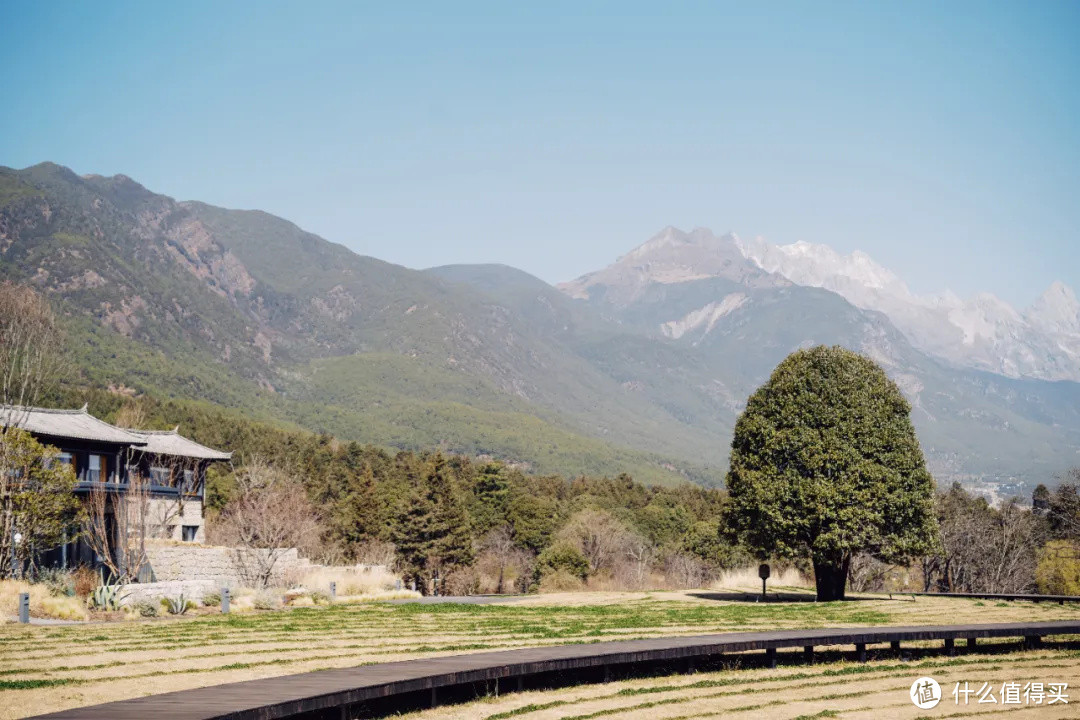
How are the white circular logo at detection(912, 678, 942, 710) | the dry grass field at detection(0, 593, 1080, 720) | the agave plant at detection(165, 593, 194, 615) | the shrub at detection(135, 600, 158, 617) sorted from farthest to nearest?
the agave plant at detection(165, 593, 194, 615) → the shrub at detection(135, 600, 158, 617) → the white circular logo at detection(912, 678, 942, 710) → the dry grass field at detection(0, 593, 1080, 720)

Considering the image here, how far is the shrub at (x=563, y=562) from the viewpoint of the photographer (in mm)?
68688

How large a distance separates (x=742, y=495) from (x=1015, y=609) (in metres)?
10.9

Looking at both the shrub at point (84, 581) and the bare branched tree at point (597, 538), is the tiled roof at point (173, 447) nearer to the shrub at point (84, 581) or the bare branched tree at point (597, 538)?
the shrub at point (84, 581)

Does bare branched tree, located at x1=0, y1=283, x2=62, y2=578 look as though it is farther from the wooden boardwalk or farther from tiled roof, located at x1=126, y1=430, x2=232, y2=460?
the wooden boardwalk

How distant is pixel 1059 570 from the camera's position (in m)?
68.6

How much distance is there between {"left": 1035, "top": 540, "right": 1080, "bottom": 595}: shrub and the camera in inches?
2621

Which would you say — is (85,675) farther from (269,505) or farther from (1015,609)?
(269,505)

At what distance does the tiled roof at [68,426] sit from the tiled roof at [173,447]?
1.92 meters

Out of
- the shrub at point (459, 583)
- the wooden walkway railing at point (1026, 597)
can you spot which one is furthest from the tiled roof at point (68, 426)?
the wooden walkway railing at point (1026, 597)

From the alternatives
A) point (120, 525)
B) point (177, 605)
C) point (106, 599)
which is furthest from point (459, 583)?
point (106, 599)

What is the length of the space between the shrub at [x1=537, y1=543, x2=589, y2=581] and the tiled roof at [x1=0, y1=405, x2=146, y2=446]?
27564 millimetres

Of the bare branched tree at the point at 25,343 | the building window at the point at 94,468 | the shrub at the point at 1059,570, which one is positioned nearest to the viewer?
the bare branched tree at the point at 25,343

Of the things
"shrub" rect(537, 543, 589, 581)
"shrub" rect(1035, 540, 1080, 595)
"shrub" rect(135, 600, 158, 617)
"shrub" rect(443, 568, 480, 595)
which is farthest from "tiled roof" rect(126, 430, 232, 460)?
"shrub" rect(1035, 540, 1080, 595)

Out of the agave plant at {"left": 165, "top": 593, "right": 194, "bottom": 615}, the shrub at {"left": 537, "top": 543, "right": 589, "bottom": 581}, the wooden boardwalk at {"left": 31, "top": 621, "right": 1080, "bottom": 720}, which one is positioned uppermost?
the wooden boardwalk at {"left": 31, "top": 621, "right": 1080, "bottom": 720}
